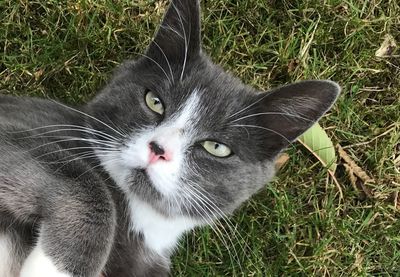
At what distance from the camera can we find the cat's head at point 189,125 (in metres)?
1.60

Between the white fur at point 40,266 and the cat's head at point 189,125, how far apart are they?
0.30 meters

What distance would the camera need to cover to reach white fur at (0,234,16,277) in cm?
162

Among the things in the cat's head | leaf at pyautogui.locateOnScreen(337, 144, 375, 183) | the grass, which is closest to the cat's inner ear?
the cat's head

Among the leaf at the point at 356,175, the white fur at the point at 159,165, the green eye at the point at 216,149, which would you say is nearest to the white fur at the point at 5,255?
the white fur at the point at 159,165

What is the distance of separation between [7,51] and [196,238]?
105cm

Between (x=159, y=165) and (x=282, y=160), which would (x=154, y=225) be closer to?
(x=159, y=165)

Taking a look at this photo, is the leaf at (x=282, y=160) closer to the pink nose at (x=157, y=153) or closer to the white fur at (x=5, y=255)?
the pink nose at (x=157, y=153)

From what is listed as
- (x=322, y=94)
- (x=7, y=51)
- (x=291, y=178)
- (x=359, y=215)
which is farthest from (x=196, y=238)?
(x=7, y=51)

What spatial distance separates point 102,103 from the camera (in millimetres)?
1728

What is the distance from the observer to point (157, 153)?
5.03 feet

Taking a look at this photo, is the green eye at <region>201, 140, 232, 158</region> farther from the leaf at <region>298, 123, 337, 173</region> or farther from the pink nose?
the leaf at <region>298, 123, 337, 173</region>

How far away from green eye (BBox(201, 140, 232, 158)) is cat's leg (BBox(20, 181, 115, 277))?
13.9 inches

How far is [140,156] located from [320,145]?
0.97 m

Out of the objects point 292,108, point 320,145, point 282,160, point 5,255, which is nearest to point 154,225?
point 5,255
